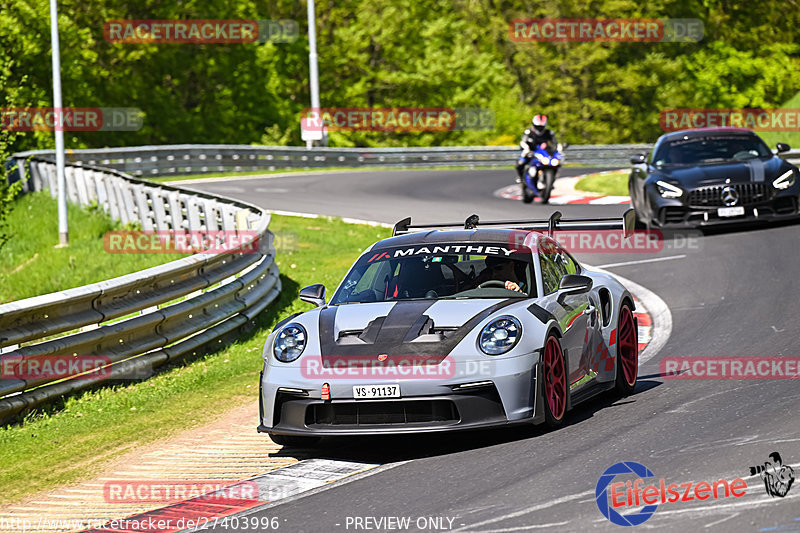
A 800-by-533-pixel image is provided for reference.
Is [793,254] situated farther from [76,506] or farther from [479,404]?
[76,506]

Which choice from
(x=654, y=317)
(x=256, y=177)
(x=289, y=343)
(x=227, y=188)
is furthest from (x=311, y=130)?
(x=289, y=343)

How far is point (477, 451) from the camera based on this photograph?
7414mm

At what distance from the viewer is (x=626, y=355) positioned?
364 inches

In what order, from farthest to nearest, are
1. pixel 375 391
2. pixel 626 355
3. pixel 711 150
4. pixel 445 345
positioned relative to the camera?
pixel 711 150, pixel 626 355, pixel 445 345, pixel 375 391

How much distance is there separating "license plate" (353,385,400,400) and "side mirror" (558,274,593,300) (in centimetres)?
155

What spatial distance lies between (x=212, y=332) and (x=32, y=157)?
66.1 ft

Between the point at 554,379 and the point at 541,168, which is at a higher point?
the point at 541,168

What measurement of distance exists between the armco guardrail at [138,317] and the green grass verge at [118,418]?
→ 155 millimetres

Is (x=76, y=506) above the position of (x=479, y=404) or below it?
below

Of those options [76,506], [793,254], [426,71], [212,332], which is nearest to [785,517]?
[76,506]

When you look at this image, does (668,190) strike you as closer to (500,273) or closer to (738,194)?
(738,194)

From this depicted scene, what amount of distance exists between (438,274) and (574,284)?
100cm

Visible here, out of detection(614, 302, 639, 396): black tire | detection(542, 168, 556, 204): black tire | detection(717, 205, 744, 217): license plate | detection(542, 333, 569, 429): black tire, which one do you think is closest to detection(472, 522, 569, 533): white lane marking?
detection(542, 333, 569, 429): black tire

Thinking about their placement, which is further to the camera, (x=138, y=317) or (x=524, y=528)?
(x=138, y=317)
